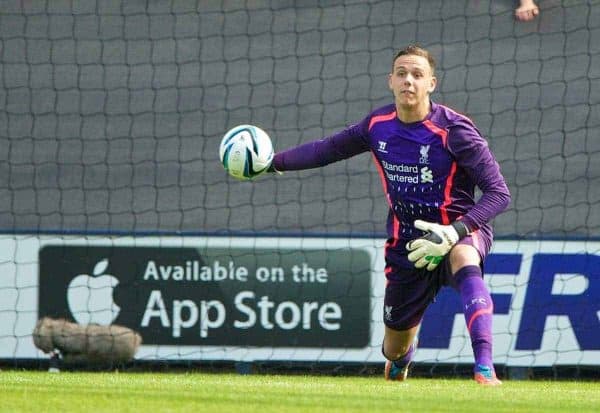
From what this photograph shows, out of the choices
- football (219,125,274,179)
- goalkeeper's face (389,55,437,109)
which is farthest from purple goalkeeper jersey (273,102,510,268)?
football (219,125,274,179)

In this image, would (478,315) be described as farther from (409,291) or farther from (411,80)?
(411,80)

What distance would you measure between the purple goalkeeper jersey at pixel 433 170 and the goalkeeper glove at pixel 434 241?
84 millimetres

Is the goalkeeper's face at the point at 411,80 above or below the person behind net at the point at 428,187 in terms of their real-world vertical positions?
above

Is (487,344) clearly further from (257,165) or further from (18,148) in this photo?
(18,148)

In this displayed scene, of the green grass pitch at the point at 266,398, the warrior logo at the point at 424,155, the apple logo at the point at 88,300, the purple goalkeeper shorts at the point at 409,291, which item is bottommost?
the apple logo at the point at 88,300

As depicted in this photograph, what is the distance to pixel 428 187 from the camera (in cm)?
696

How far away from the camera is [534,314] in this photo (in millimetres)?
9125

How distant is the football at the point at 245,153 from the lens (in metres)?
7.11

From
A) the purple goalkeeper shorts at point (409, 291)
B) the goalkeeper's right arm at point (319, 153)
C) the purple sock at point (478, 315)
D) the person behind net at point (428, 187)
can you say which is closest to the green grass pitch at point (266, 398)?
the purple sock at point (478, 315)

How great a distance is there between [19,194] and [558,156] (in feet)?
14.8

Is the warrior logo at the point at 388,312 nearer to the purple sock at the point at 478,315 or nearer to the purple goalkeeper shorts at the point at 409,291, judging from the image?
the purple goalkeeper shorts at the point at 409,291

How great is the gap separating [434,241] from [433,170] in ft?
1.65

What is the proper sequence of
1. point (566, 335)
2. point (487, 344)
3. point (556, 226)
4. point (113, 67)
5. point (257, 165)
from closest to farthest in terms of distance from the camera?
point (487, 344)
point (257, 165)
point (566, 335)
point (556, 226)
point (113, 67)

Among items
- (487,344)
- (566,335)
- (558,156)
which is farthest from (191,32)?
(487,344)
